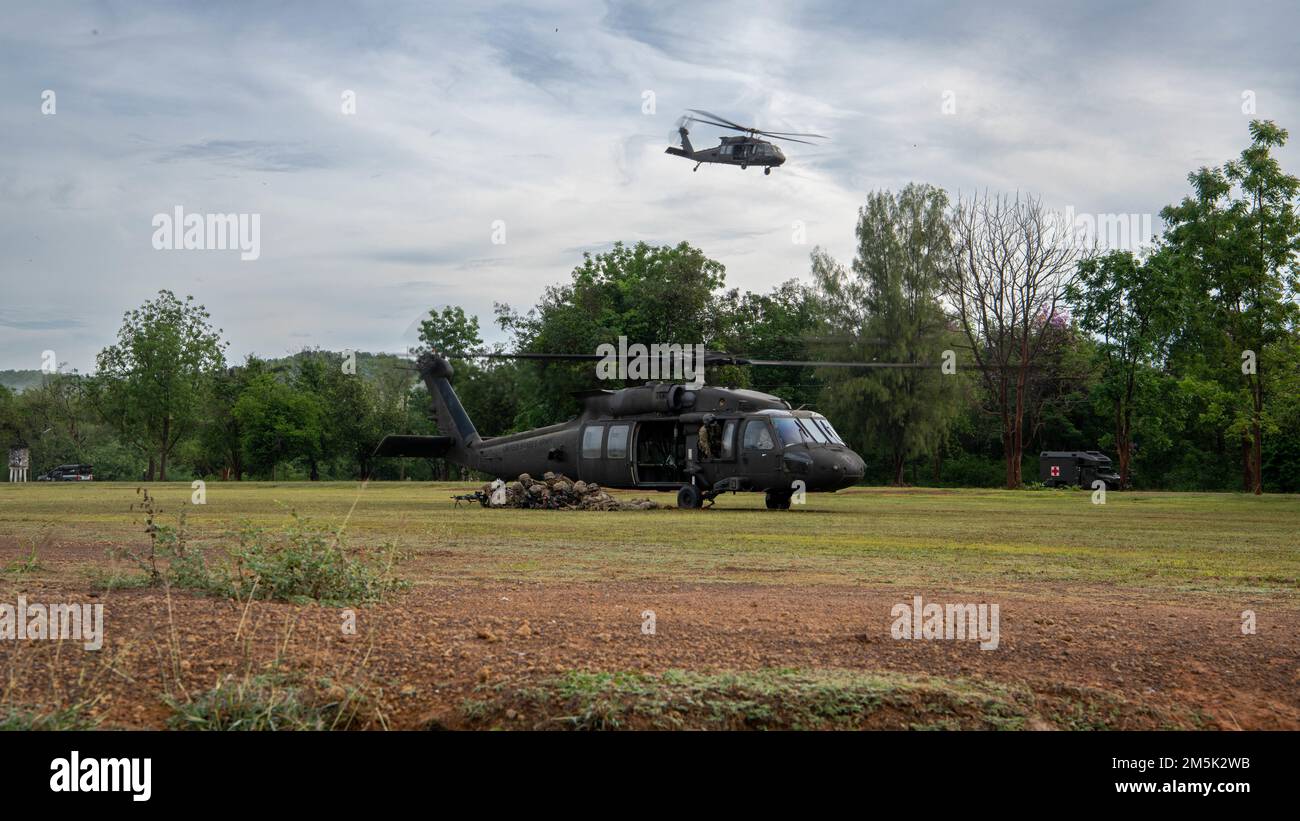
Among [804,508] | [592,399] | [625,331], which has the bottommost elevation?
[804,508]

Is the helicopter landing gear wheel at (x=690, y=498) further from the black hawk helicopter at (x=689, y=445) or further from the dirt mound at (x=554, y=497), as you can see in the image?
the dirt mound at (x=554, y=497)

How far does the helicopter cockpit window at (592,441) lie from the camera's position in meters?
28.0

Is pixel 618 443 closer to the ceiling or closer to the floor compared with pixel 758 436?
closer to the floor

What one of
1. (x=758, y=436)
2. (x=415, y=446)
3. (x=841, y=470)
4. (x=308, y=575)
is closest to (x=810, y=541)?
(x=841, y=470)

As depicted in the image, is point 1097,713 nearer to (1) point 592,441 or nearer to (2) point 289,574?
(2) point 289,574

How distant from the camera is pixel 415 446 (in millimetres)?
32250

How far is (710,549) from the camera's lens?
14.9m

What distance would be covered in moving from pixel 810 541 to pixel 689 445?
10.3 metres

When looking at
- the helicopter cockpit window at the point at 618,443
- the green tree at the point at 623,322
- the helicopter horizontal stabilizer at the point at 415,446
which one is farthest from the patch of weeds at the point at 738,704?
the green tree at the point at 623,322

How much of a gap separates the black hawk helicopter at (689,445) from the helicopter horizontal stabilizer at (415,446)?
0.46 metres

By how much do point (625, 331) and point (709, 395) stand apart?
26.5m

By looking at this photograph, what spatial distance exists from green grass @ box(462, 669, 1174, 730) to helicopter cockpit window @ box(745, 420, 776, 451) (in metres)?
19.2
